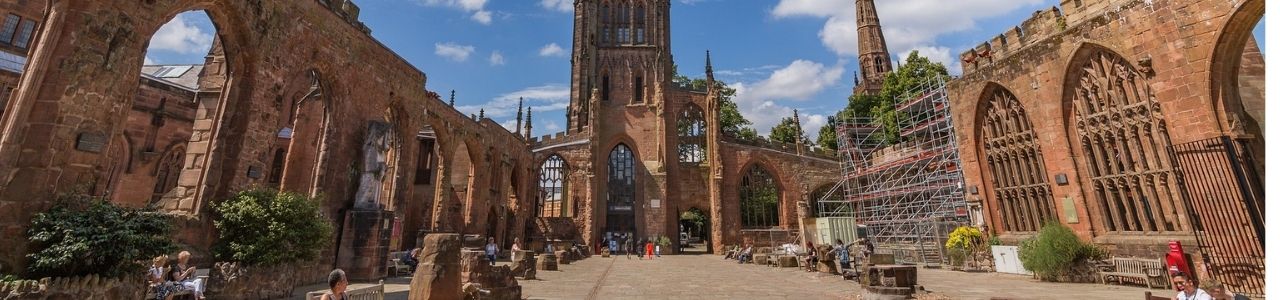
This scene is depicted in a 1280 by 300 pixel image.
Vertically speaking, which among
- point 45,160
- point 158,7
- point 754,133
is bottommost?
point 45,160

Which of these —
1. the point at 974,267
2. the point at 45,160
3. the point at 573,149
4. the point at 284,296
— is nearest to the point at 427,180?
the point at 573,149

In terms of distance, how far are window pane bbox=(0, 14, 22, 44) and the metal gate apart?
27.7 m

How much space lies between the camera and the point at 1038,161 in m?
12.8

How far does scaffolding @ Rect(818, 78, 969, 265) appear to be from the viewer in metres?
19.2

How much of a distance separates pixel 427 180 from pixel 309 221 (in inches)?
516

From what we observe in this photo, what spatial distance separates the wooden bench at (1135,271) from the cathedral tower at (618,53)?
24713mm

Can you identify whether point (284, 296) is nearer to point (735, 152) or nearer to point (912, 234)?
point (912, 234)

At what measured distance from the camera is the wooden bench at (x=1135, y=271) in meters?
9.62

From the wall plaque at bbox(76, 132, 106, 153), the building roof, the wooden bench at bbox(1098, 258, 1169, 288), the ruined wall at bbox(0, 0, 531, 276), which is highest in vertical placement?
the building roof

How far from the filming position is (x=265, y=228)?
887 centimetres

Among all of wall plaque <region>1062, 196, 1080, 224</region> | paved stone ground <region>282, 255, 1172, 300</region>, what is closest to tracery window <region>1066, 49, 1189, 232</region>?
wall plaque <region>1062, 196, 1080, 224</region>

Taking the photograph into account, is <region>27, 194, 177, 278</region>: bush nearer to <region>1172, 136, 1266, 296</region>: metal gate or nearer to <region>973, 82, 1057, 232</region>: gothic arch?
<region>1172, 136, 1266, 296</region>: metal gate

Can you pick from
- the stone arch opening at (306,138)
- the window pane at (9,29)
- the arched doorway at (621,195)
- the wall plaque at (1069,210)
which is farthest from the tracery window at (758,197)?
the window pane at (9,29)

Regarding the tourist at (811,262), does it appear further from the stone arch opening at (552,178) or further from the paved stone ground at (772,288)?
the stone arch opening at (552,178)
